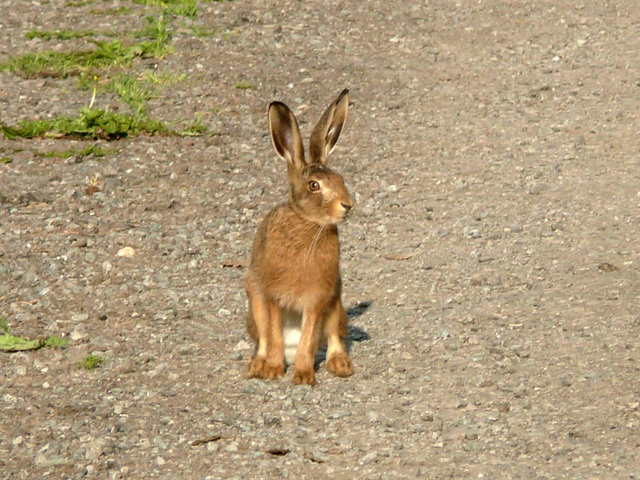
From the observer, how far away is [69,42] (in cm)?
1070

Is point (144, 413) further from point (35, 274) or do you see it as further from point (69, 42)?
point (69, 42)

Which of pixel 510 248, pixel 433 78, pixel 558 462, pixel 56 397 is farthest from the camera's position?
pixel 433 78

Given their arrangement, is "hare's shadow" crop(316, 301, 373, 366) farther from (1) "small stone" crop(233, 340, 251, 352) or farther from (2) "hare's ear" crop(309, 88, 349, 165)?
(2) "hare's ear" crop(309, 88, 349, 165)

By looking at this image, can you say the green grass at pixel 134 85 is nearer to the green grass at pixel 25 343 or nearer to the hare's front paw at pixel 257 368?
the green grass at pixel 25 343

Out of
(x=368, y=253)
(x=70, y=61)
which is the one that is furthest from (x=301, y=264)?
(x=70, y=61)

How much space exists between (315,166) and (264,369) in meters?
1.04

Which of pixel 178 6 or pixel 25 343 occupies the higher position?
pixel 178 6

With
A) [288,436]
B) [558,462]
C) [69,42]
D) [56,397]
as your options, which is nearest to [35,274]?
[56,397]

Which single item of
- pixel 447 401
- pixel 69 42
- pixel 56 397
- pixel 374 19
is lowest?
pixel 56 397

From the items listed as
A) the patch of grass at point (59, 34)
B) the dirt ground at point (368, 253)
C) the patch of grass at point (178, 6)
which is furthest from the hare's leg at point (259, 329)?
the patch of grass at point (178, 6)

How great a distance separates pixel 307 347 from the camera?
17.9 ft

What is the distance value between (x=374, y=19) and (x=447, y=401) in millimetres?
7122

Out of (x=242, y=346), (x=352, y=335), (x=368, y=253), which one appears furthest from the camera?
(x=368, y=253)

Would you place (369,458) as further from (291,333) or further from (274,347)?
(291,333)
